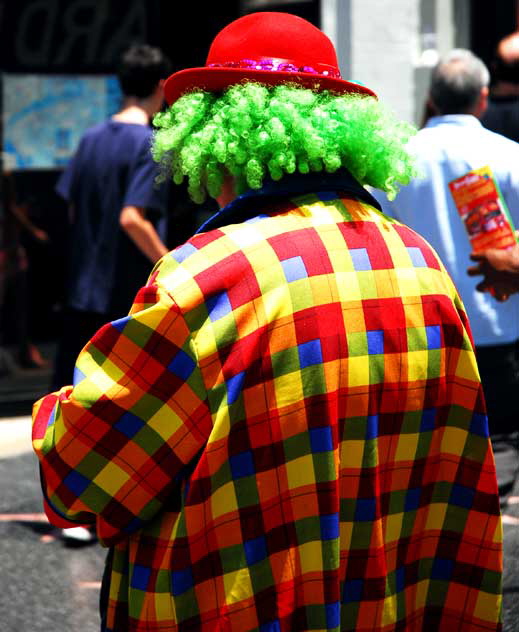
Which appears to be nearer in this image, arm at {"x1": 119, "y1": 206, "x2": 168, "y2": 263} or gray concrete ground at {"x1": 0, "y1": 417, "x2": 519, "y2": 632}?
gray concrete ground at {"x1": 0, "y1": 417, "x2": 519, "y2": 632}

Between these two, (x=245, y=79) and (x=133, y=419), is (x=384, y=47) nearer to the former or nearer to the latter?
(x=245, y=79)

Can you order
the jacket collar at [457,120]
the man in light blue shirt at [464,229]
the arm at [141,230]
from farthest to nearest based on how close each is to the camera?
the arm at [141,230]
the jacket collar at [457,120]
the man in light blue shirt at [464,229]

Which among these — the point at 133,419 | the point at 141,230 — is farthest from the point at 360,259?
the point at 141,230

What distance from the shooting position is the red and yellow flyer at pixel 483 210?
3.75 meters

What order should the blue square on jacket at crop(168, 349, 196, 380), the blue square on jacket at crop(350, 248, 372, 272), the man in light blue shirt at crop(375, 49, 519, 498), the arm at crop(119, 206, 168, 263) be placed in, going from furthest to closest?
the arm at crop(119, 206, 168, 263) → the man in light blue shirt at crop(375, 49, 519, 498) → the blue square on jacket at crop(350, 248, 372, 272) → the blue square on jacket at crop(168, 349, 196, 380)

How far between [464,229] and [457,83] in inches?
26.2

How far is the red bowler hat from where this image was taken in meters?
2.27

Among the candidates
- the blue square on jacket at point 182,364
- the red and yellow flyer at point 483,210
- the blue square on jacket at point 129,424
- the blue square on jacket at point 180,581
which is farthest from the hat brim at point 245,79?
the red and yellow flyer at point 483,210

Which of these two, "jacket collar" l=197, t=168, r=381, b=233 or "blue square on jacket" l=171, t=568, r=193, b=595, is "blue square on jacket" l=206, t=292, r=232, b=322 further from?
"blue square on jacket" l=171, t=568, r=193, b=595

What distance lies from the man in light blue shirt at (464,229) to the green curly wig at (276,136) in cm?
157

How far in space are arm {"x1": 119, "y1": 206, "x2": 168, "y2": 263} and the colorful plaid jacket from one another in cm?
280

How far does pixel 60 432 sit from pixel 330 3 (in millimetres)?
5812

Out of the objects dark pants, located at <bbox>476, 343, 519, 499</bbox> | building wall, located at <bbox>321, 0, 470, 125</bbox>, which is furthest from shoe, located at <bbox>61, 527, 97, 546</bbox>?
building wall, located at <bbox>321, 0, 470, 125</bbox>

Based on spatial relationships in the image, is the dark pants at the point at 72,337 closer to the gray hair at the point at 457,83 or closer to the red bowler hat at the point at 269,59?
the gray hair at the point at 457,83
